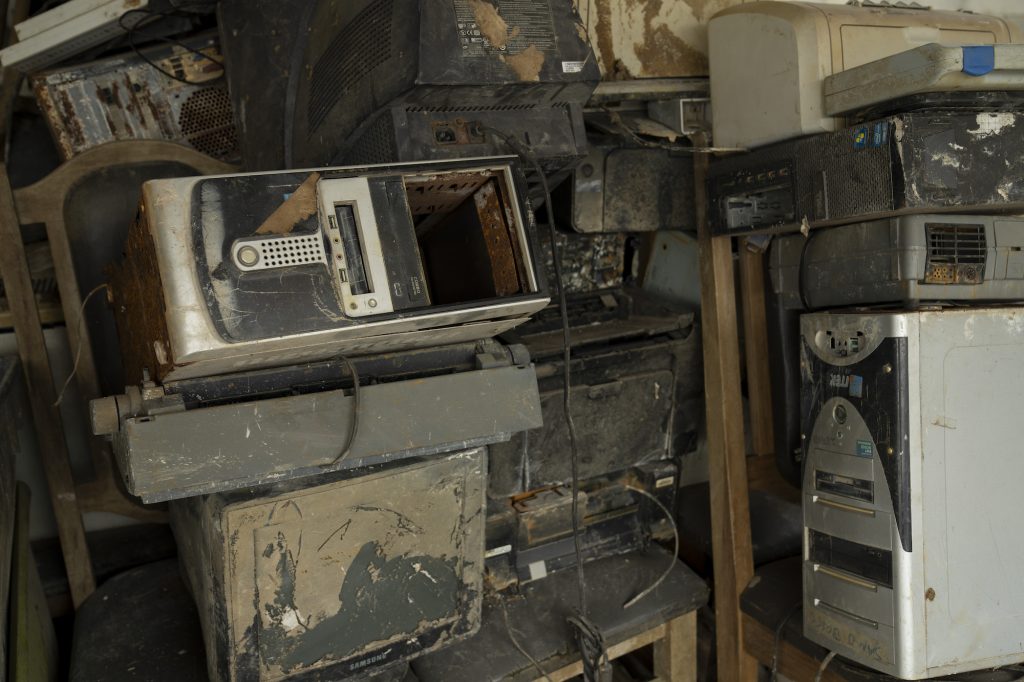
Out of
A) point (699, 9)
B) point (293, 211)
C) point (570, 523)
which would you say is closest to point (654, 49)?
point (699, 9)

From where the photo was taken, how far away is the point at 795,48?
134 centimetres

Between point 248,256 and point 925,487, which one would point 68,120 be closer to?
point 248,256

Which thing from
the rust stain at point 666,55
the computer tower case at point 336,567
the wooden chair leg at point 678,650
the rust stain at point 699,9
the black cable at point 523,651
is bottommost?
the wooden chair leg at point 678,650

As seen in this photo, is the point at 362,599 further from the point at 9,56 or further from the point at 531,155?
the point at 9,56

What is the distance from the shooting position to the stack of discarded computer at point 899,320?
1.24 meters

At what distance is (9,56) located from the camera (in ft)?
5.16

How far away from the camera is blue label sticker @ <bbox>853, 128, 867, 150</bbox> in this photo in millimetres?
1258

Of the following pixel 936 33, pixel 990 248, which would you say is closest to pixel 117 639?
pixel 990 248

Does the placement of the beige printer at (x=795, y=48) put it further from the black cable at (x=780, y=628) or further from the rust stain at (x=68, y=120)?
the rust stain at (x=68, y=120)

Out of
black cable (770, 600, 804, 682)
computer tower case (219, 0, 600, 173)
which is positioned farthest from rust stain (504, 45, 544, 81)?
black cable (770, 600, 804, 682)

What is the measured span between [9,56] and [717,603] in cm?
207

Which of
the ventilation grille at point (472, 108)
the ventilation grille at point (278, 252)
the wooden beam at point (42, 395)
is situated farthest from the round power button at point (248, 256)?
the wooden beam at point (42, 395)

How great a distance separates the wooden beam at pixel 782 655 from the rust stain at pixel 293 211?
1.38 meters

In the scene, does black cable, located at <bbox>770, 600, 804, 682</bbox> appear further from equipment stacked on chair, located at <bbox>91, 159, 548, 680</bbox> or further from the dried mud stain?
the dried mud stain
